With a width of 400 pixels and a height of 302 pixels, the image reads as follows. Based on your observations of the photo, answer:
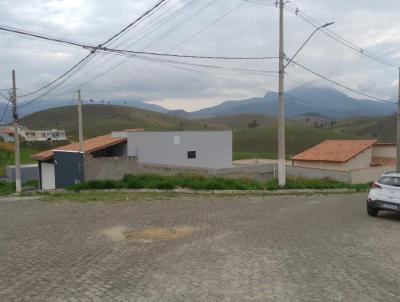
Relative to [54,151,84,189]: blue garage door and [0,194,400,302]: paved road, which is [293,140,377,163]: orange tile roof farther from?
[0,194,400,302]: paved road

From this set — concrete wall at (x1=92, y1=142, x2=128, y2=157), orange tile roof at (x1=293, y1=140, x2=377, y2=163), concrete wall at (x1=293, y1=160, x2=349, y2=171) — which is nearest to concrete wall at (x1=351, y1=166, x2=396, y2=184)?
concrete wall at (x1=293, y1=160, x2=349, y2=171)

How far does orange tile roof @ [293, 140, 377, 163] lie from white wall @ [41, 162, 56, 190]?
2291 cm

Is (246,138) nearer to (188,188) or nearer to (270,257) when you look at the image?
(188,188)

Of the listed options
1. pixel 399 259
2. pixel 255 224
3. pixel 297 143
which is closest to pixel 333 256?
pixel 399 259

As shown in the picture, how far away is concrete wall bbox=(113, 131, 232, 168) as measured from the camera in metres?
33.5

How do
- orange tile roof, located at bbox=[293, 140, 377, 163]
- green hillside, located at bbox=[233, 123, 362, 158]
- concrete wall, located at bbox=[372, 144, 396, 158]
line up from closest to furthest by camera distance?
1. orange tile roof, located at bbox=[293, 140, 377, 163]
2. concrete wall, located at bbox=[372, 144, 396, 158]
3. green hillside, located at bbox=[233, 123, 362, 158]

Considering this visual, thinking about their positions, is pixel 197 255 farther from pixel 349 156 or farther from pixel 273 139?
pixel 273 139

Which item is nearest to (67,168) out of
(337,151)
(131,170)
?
(131,170)

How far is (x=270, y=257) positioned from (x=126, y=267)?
2.62m

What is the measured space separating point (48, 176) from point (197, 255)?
32915 millimetres

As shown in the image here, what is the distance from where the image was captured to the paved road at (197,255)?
6.47 metres

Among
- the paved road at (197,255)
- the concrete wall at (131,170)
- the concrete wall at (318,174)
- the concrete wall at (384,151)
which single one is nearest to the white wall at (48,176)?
the concrete wall at (131,170)

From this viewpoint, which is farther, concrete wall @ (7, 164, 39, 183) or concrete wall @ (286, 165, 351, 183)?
concrete wall @ (7, 164, 39, 183)

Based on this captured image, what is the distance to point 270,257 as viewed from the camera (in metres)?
8.44
